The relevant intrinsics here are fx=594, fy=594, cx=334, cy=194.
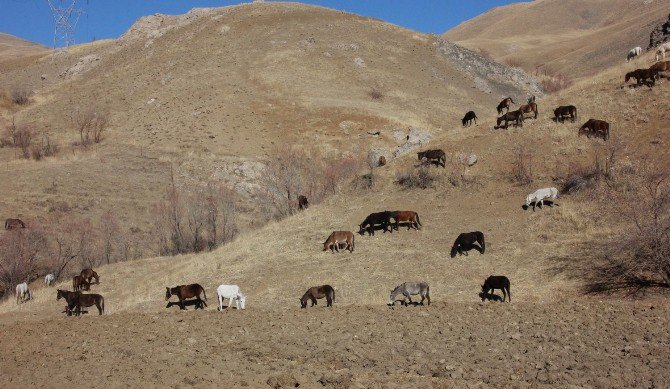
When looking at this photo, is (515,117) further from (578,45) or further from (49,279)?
(578,45)

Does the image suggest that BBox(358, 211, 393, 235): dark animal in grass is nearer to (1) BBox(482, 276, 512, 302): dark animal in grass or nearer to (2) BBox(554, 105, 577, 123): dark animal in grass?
(1) BBox(482, 276, 512, 302): dark animal in grass

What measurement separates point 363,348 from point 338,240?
39.5 feet

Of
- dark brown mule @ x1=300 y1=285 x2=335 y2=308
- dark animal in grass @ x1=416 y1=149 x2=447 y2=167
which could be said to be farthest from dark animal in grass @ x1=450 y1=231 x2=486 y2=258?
dark animal in grass @ x1=416 y1=149 x2=447 y2=167

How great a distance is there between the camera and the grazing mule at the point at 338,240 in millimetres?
24766

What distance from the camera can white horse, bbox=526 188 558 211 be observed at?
82.7 feet

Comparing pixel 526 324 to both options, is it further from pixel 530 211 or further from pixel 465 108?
pixel 465 108

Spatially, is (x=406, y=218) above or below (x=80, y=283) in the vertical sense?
above

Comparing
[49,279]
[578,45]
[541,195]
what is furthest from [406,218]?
[578,45]

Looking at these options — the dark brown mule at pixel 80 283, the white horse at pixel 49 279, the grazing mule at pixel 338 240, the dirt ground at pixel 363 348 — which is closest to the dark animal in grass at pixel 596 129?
the grazing mule at pixel 338 240

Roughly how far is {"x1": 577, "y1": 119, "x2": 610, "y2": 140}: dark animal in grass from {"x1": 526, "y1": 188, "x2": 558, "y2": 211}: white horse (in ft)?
17.3

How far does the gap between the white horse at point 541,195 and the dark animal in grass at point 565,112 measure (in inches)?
283

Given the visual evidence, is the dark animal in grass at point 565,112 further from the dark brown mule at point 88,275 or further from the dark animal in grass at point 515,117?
the dark brown mule at point 88,275

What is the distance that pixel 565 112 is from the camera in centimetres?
3089

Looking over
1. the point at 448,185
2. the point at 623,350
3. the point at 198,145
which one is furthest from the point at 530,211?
the point at 198,145
